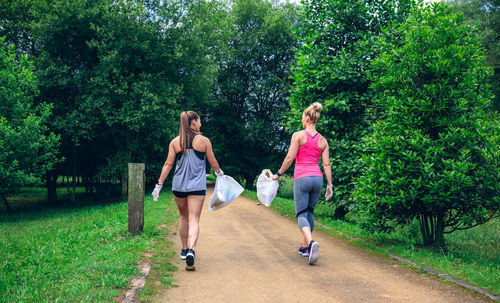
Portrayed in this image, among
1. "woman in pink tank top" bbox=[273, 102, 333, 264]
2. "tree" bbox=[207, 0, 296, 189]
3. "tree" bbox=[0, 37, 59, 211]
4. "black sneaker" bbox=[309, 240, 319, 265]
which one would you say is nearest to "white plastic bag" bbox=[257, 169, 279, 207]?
"woman in pink tank top" bbox=[273, 102, 333, 264]

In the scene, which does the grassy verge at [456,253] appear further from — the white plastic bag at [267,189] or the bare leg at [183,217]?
the bare leg at [183,217]

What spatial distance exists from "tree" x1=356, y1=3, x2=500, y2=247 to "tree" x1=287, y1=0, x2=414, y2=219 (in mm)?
2627

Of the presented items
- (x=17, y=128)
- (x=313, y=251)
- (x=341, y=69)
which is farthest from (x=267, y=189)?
(x=17, y=128)

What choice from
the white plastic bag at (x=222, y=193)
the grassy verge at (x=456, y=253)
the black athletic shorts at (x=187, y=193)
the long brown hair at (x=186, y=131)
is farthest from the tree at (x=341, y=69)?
the long brown hair at (x=186, y=131)

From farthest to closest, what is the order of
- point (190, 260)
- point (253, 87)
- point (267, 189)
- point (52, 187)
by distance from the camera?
point (253, 87) < point (52, 187) < point (267, 189) < point (190, 260)

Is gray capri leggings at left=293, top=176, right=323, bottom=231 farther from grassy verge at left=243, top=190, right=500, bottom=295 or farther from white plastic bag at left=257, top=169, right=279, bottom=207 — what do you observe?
grassy verge at left=243, top=190, right=500, bottom=295

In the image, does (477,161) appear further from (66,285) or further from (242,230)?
(66,285)

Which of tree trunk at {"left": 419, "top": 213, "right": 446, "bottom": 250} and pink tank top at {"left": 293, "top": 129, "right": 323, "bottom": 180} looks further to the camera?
tree trunk at {"left": 419, "top": 213, "right": 446, "bottom": 250}

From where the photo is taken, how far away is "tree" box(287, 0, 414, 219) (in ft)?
33.1

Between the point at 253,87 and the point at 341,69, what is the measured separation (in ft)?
56.0

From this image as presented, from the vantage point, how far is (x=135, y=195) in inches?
289

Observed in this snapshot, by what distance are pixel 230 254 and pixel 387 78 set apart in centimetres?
474

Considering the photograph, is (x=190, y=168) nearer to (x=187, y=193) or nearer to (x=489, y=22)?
(x=187, y=193)

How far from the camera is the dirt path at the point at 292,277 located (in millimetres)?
4352
